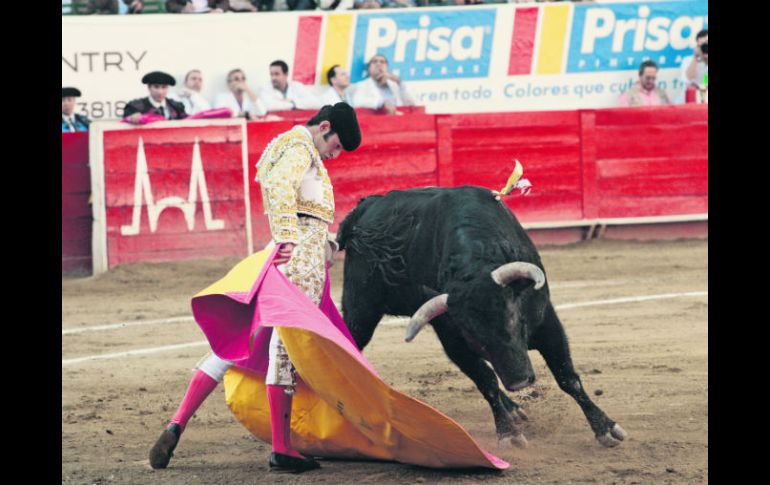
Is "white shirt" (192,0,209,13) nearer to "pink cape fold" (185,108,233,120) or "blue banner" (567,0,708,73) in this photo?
"pink cape fold" (185,108,233,120)

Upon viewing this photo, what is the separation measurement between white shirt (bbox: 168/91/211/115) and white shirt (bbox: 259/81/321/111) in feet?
1.59

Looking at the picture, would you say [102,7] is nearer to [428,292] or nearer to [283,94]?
[283,94]

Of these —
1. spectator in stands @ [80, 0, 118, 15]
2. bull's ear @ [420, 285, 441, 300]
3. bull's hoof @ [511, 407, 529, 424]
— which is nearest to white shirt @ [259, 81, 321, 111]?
spectator in stands @ [80, 0, 118, 15]

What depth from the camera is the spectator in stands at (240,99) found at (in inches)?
382

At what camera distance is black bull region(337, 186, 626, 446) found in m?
3.94

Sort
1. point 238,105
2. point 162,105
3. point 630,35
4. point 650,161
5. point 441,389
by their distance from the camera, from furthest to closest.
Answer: point 630,35 < point 650,161 < point 238,105 < point 162,105 < point 441,389

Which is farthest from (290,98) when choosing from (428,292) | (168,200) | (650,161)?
(428,292)

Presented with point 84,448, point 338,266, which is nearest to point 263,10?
point 338,266

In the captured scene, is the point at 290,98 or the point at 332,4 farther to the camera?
the point at 332,4

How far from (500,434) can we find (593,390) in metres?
0.98

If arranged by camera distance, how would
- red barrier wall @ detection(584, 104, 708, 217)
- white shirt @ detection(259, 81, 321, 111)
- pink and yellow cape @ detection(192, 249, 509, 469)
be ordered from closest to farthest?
pink and yellow cape @ detection(192, 249, 509, 469) → white shirt @ detection(259, 81, 321, 111) → red barrier wall @ detection(584, 104, 708, 217)

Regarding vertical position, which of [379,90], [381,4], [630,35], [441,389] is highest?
[381,4]

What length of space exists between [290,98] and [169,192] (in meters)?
1.29

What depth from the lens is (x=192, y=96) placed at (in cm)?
959
